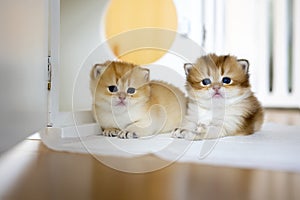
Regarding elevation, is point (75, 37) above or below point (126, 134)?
above

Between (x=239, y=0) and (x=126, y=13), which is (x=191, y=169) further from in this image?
(x=239, y=0)

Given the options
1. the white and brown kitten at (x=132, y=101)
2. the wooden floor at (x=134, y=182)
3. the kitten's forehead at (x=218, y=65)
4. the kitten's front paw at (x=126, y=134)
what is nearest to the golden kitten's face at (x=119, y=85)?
the white and brown kitten at (x=132, y=101)

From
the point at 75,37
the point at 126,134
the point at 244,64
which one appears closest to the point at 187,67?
the point at 244,64

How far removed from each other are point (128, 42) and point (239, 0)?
1676mm

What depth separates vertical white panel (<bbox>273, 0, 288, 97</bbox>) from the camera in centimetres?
282

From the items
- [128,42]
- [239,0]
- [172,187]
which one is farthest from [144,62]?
[239,0]

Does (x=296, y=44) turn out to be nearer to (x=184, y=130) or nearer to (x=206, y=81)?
(x=206, y=81)

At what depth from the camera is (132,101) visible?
124 centimetres

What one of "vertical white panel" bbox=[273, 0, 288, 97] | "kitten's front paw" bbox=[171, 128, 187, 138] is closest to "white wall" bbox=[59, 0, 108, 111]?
"kitten's front paw" bbox=[171, 128, 187, 138]

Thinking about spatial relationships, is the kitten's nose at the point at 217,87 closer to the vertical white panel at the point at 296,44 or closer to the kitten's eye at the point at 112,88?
the kitten's eye at the point at 112,88

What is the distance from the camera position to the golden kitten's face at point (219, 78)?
3.93ft

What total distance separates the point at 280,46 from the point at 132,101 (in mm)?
1998

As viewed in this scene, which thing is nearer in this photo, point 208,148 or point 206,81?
point 208,148

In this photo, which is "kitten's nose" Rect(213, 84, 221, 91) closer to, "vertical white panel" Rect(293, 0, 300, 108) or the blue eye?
the blue eye
